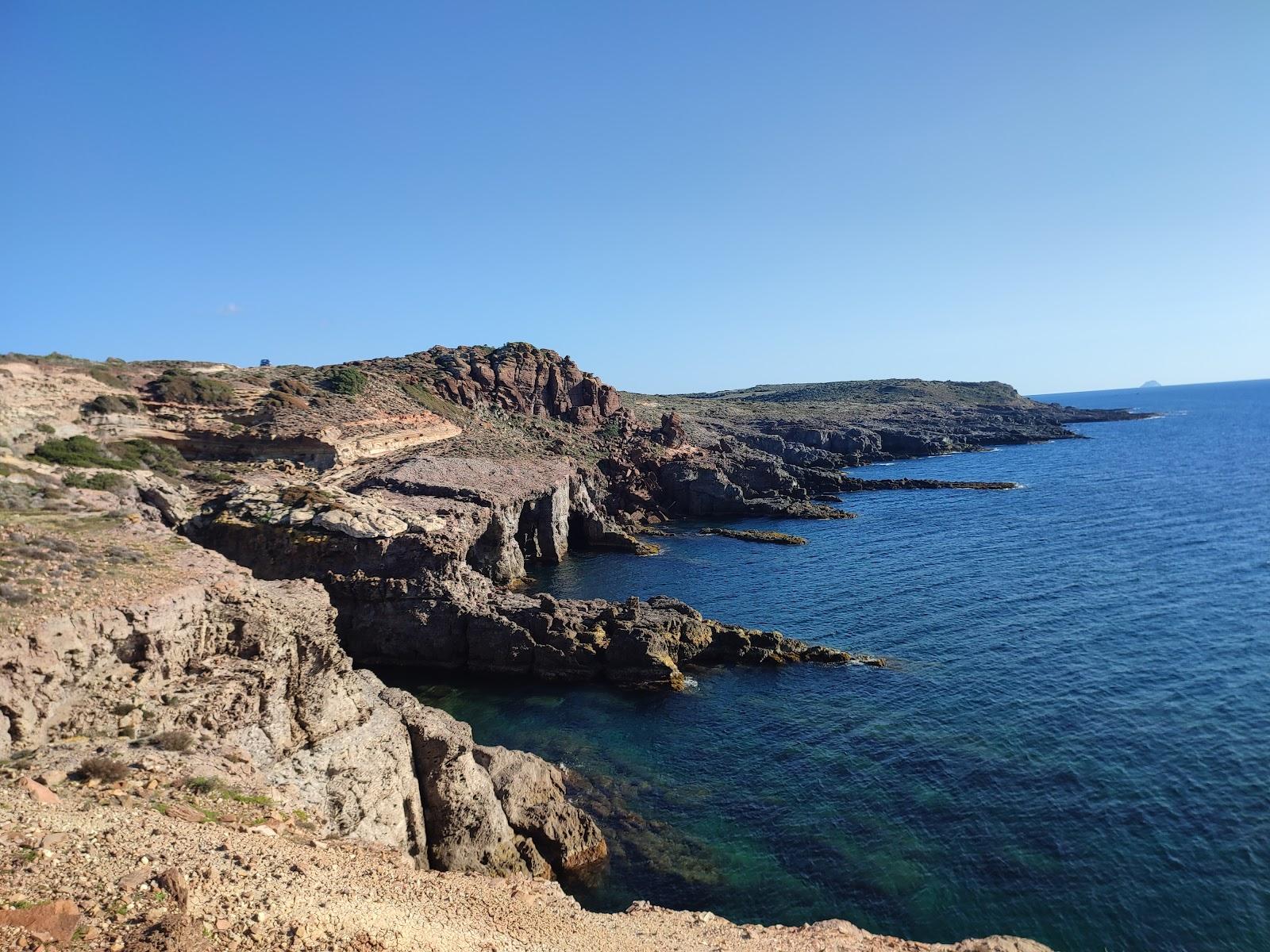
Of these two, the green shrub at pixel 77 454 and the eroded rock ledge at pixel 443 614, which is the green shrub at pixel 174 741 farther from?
the green shrub at pixel 77 454

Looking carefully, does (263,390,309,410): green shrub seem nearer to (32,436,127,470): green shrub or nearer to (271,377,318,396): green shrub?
(271,377,318,396): green shrub

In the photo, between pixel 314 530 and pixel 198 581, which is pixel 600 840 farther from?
pixel 314 530

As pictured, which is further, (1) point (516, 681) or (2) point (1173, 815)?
(1) point (516, 681)

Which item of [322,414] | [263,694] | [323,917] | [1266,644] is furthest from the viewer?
[322,414]

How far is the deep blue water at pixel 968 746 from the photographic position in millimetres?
18766

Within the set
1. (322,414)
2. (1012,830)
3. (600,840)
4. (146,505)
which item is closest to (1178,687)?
(1012,830)

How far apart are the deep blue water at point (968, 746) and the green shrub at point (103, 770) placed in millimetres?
12448

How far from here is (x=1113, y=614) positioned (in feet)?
124

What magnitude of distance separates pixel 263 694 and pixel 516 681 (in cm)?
1881

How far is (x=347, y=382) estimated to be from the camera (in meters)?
67.4

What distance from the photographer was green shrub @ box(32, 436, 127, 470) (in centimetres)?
3331

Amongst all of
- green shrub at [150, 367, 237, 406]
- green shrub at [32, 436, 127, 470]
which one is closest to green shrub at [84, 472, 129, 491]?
green shrub at [32, 436, 127, 470]

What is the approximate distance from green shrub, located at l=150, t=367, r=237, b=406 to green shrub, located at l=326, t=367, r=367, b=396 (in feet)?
35.9

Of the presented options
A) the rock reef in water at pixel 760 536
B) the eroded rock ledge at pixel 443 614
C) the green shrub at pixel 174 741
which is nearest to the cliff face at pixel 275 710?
the green shrub at pixel 174 741
